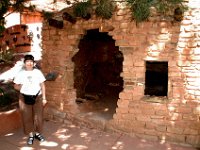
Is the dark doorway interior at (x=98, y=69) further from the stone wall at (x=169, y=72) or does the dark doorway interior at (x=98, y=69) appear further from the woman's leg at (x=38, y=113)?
the woman's leg at (x=38, y=113)

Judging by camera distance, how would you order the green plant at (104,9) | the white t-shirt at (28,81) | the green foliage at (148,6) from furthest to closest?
1. the green plant at (104,9)
2. the green foliage at (148,6)
3. the white t-shirt at (28,81)

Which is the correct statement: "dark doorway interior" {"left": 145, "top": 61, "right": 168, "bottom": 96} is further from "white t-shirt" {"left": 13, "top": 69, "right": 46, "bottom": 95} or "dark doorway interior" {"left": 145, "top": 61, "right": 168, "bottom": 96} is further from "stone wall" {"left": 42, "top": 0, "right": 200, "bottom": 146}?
"white t-shirt" {"left": 13, "top": 69, "right": 46, "bottom": 95}

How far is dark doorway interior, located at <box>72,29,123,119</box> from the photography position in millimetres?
8555

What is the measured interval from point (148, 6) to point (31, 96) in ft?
9.55

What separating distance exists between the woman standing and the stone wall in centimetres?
160

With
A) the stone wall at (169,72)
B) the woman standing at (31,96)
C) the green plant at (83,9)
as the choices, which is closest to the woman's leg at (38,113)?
the woman standing at (31,96)

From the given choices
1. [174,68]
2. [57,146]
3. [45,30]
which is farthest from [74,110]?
[174,68]

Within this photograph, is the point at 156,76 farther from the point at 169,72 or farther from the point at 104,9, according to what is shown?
the point at 104,9

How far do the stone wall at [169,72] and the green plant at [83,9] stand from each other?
0.21m

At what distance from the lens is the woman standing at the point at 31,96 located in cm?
536

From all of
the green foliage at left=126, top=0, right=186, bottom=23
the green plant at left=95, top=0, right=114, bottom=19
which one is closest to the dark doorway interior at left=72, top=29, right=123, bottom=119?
the green plant at left=95, top=0, right=114, bottom=19

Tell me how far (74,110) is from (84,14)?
237 cm

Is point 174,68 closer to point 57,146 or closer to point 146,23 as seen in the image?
point 146,23

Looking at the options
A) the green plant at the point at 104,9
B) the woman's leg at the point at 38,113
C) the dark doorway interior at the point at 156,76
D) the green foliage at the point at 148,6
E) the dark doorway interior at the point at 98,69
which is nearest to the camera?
the green foliage at the point at 148,6
